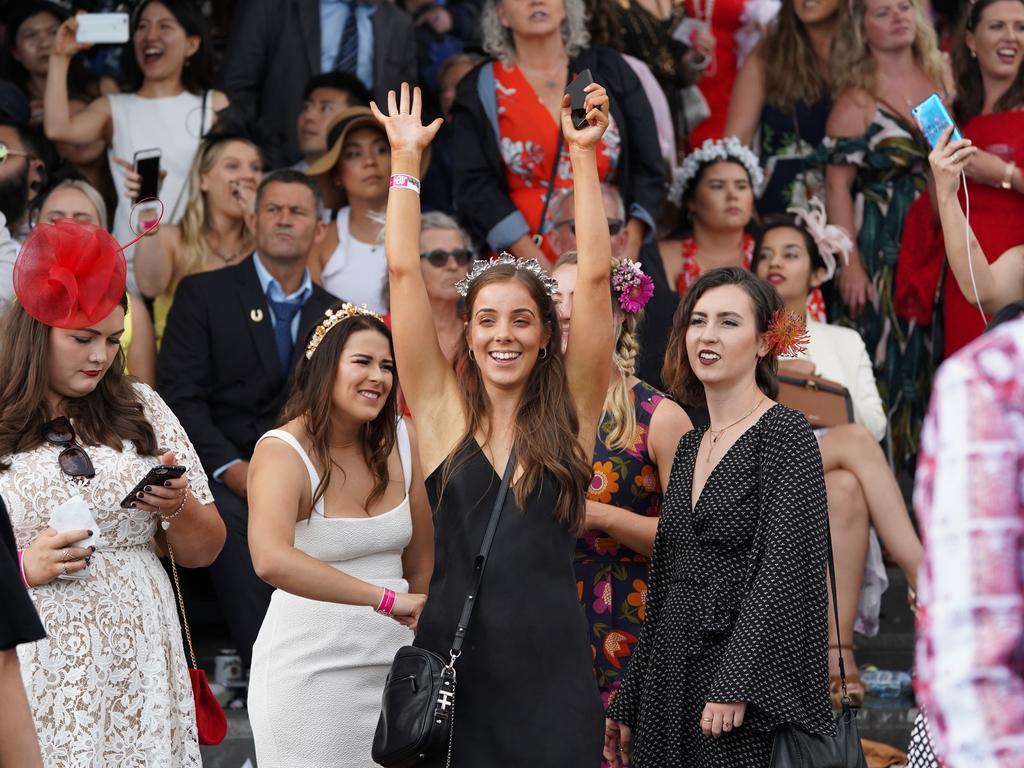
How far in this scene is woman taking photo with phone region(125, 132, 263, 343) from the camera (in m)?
6.91

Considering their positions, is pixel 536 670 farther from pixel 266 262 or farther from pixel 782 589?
pixel 266 262

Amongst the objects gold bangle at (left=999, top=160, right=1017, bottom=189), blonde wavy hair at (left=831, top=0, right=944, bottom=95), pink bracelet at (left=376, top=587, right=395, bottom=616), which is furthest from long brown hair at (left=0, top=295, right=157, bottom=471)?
blonde wavy hair at (left=831, top=0, right=944, bottom=95)

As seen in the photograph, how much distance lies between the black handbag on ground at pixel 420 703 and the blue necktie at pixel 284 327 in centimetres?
307

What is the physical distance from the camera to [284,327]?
6.53 meters

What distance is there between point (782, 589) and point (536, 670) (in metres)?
0.66

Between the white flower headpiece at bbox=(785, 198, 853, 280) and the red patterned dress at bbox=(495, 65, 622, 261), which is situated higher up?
the red patterned dress at bbox=(495, 65, 622, 261)

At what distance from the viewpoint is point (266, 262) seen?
6629 mm

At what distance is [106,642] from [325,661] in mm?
594

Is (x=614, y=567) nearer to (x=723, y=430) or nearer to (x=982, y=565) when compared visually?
(x=723, y=430)

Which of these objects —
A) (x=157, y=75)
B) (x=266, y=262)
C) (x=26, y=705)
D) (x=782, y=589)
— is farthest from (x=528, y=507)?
(x=157, y=75)

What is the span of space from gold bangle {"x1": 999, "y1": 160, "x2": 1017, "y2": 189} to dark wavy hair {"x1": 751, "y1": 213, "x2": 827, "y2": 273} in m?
0.91

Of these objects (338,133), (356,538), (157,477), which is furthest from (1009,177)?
(157,477)

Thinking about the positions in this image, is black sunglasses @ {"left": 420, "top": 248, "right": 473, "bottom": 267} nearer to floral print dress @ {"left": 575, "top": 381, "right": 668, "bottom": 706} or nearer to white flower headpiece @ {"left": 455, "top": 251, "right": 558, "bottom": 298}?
floral print dress @ {"left": 575, "top": 381, "right": 668, "bottom": 706}

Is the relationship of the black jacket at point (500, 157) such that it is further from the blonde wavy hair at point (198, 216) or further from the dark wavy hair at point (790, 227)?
the blonde wavy hair at point (198, 216)
